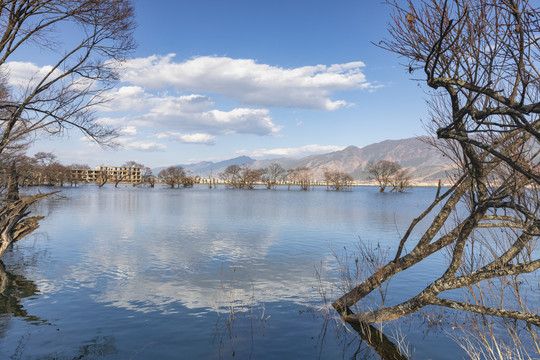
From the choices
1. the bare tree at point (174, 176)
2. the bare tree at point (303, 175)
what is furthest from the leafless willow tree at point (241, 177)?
the bare tree at point (174, 176)

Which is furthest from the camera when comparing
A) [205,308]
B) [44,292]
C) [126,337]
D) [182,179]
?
[182,179]

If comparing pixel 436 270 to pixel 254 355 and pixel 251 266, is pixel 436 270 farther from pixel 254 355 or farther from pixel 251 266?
pixel 254 355

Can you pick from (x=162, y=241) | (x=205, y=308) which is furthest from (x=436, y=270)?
(x=162, y=241)

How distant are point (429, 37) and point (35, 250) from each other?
75.2 ft

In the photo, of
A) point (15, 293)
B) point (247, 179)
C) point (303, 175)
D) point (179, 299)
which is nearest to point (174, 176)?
point (247, 179)

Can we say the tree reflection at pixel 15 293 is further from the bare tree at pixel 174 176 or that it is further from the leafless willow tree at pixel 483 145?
the bare tree at pixel 174 176

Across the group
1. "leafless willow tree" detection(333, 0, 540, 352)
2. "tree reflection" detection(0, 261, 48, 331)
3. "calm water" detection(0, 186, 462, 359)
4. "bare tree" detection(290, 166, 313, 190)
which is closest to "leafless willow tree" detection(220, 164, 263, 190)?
"bare tree" detection(290, 166, 313, 190)

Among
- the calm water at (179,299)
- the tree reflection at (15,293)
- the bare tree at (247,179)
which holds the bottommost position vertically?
the calm water at (179,299)

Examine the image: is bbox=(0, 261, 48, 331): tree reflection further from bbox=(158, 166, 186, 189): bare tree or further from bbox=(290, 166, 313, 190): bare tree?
bbox=(290, 166, 313, 190): bare tree

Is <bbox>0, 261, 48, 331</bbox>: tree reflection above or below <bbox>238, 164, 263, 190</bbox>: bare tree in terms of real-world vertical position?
below

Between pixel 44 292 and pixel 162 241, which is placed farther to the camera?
pixel 162 241

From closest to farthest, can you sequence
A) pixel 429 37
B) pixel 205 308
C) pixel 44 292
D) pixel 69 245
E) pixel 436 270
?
pixel 429 37 < pixel 205 308 < pixel 44 292 < pixel 436 270 < pixel 69 245

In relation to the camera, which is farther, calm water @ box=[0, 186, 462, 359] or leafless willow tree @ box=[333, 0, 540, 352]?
calm water @ box=[0, 186, 462, 359]

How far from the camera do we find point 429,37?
5.90 metres
